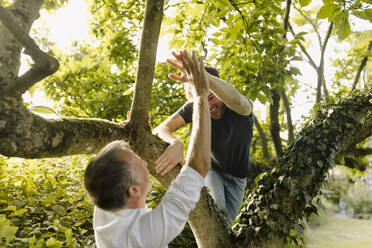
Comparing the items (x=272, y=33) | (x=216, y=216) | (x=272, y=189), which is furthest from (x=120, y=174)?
(x=272, y=33)

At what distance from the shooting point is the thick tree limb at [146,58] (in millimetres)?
2080

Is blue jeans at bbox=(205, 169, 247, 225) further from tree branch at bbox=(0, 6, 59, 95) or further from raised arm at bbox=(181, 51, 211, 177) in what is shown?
tree branch at bbox=(0, 6, 59, 95)

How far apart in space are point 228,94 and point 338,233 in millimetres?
17462

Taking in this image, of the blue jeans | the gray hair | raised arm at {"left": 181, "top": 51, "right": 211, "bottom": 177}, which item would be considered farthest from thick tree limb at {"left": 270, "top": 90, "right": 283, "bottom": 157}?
the gray hair

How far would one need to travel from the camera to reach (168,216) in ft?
4.05

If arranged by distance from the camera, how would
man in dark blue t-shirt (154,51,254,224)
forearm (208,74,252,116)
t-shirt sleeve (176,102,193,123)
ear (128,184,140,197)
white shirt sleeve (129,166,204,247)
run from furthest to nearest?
t-shirt sleeve (176,102,193,123)
man in dark blue t-shirt (154,51,254,224)
forearm (208,74,252,116)
ear (128,184,140,197)
white shirt sleeve (129,166,204,247)

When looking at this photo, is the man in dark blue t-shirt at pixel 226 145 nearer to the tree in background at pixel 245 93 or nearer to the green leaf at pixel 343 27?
the tree in background at pixel 245 93

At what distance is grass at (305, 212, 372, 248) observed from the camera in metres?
13.2

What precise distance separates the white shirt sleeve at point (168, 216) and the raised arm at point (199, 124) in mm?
86

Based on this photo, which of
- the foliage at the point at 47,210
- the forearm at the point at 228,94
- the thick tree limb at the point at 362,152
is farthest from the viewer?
the thick tree limb at the point at 362,152

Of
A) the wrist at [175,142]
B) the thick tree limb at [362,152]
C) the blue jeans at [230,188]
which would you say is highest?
the wrist at [175,142]

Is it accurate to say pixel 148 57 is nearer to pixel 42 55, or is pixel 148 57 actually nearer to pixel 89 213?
pixel 42 55

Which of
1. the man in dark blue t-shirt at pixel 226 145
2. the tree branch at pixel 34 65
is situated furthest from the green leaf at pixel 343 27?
the tree branch at pixel 34 65

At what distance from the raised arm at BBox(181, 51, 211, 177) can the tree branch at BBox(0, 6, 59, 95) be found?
0.73m
